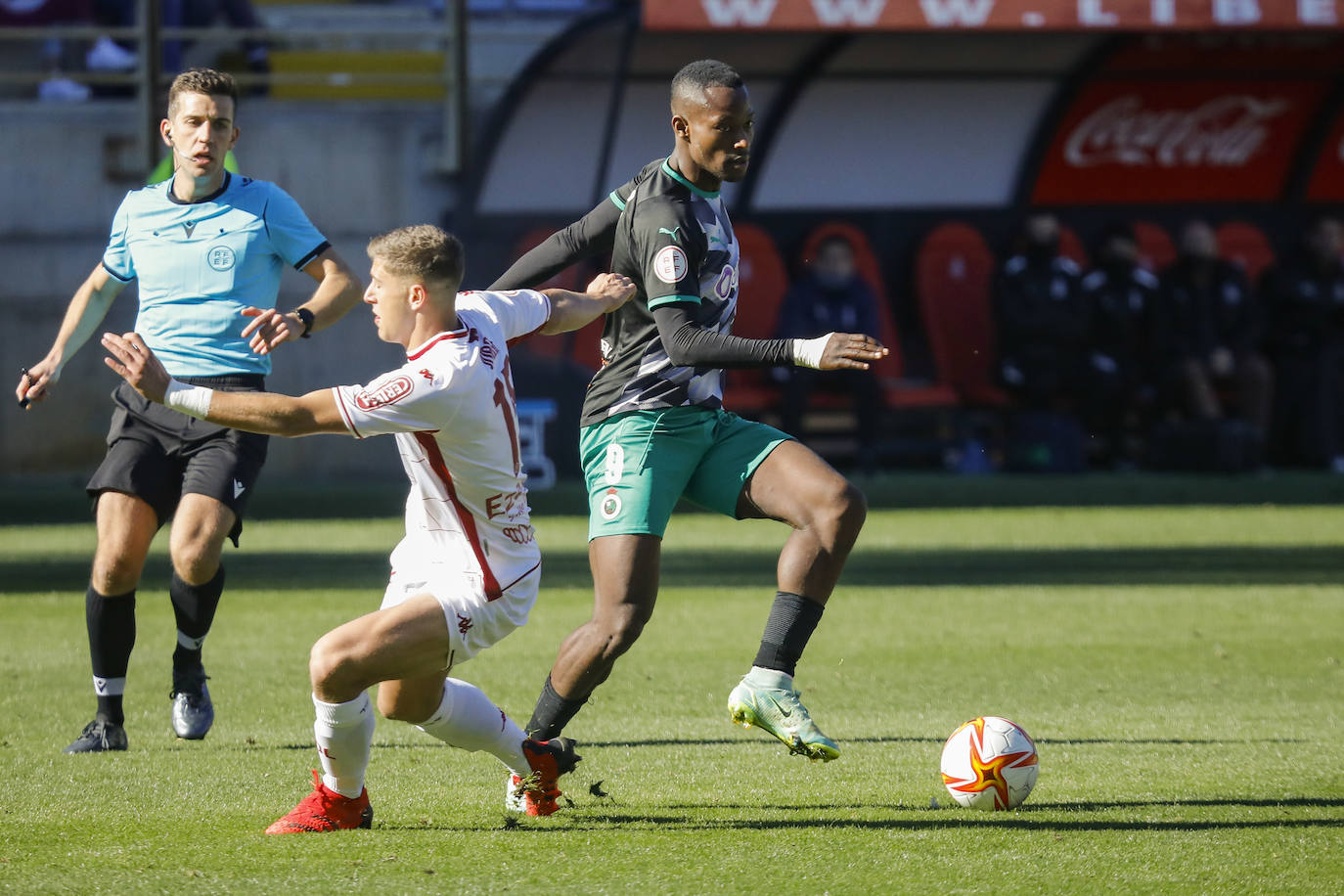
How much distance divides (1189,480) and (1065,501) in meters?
2.13

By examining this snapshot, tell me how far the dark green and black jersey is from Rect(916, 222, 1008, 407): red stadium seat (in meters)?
12.7

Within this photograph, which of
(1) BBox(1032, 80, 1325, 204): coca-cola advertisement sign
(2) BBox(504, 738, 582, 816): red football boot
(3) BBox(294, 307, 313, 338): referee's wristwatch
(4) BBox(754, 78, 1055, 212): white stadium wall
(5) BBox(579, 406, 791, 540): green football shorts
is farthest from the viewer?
(1) BBox(1032, 80, 1325, 204): coca-cola advertisement sign

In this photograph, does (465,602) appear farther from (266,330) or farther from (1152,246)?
(1152,246)

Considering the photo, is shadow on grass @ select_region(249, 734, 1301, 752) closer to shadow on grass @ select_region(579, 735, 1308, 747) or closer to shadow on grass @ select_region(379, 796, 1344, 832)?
shadow on grass @ select_region(579, 735, 1308, 747)

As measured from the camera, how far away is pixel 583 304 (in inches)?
194

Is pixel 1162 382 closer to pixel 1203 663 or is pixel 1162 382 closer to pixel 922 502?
pixel 922 502

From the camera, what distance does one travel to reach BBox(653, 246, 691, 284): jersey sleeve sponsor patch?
194 inches

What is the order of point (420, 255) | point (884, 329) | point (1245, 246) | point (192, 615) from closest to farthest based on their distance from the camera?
point (420, 255)
point (192, 615)
point (884, 329)
point (1245, 246)

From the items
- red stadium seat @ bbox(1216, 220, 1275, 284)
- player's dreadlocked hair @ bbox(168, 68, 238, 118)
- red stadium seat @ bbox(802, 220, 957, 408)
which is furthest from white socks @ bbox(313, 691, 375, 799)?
red stadium seat @ bbox(1216, 220, 1275, 284)

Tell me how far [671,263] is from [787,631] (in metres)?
1.08

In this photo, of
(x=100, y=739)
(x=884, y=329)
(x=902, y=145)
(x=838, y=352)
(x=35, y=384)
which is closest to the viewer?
(x=838, y=352)

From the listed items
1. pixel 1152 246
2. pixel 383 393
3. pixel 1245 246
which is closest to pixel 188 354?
pixel 383 393

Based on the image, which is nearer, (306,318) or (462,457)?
(462,457)

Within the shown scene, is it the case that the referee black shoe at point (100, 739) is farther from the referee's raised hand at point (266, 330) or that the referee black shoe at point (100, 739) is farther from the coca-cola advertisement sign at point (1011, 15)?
the coca-cola advertisement sign at point (1011, 15)
